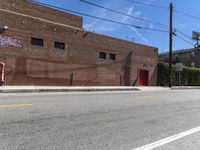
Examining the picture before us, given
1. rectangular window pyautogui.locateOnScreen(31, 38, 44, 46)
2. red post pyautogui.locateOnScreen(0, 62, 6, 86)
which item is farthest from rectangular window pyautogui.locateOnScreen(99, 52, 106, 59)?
red post pyautogui.locateOnScreen(0, 62, 6, 86)

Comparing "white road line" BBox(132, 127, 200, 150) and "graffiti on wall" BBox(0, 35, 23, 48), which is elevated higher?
"graffiti on wall" BBox(0, 35, 23, 48)

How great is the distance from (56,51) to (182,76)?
22.6 m

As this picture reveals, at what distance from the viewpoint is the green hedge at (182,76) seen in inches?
1571

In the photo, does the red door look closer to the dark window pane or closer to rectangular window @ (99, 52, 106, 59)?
rectangular window @ (99, 52, 106, 59)

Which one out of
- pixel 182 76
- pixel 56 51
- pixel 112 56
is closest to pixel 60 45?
pixel 56 51

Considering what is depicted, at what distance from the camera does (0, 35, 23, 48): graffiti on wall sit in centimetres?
2238

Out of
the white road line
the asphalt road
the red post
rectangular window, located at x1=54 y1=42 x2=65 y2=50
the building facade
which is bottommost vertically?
→ the white road line

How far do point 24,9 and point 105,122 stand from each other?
1792 cm

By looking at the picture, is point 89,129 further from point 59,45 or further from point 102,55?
point 102,55

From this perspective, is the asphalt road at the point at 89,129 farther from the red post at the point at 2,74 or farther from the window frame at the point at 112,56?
the window frame at the point at 112,56

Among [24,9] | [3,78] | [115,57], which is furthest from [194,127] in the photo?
[115,57]

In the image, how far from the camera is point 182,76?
141ft

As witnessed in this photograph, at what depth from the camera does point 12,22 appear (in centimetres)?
2302

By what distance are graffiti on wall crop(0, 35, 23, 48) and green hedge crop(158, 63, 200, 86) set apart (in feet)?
70.3
